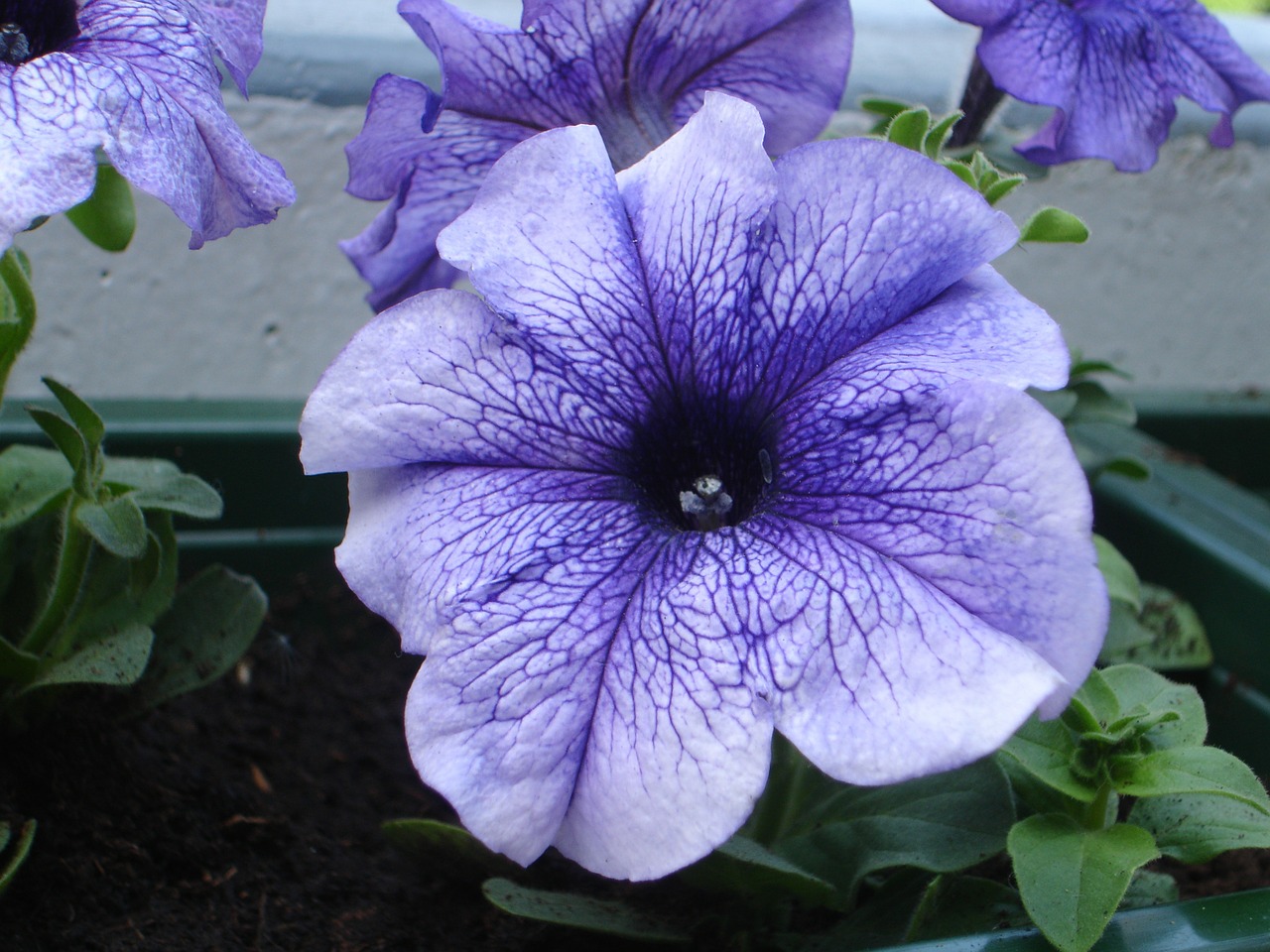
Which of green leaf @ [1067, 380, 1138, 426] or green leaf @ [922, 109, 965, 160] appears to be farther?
green leaf @ [1067, 380, 1138, 426]

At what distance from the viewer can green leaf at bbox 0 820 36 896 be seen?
588 mm

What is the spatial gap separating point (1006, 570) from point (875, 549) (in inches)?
2.1

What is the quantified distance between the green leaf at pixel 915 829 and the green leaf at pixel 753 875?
1.0 inches

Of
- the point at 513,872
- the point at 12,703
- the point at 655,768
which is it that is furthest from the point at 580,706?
the point at 12,703

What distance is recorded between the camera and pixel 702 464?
577 millimetres

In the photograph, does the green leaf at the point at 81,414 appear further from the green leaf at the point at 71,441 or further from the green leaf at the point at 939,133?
the green leaf at the point at 939,133

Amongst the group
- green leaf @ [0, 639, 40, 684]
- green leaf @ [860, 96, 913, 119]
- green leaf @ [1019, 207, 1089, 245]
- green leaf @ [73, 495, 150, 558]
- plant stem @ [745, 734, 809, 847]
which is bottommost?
green leaf @ [0, 639, 40, 684]

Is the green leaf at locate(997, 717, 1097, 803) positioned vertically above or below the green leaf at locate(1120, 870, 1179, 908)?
above

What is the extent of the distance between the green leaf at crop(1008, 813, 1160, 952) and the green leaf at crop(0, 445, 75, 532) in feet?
1.82

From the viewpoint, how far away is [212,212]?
0.55m

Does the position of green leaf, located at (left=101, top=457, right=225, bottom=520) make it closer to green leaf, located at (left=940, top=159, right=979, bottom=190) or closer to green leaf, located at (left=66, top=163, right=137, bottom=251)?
green leaf, located at (left=66, top=163, right=137, bottom=251)

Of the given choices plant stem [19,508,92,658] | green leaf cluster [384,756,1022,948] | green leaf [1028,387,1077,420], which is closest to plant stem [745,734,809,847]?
green leaf cluster [384,756,1022,948]

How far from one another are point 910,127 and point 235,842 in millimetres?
573

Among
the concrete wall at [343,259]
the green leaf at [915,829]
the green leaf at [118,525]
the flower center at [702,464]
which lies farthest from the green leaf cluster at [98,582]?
the concrete wall at [343,259]
